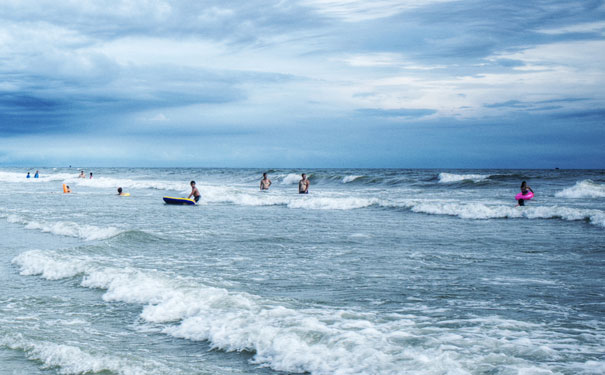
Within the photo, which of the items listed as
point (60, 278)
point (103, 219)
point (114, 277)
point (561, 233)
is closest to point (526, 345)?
point (114, 277)

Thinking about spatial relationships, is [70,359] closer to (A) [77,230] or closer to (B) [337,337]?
(B) [337,337]

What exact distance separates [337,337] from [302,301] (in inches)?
69.0

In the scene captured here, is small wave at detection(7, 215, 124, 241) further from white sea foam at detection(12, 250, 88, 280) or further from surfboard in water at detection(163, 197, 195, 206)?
surfboard in water at detection(163, 197, 195, 206)

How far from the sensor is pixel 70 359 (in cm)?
499

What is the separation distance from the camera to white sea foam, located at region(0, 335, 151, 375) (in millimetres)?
4758

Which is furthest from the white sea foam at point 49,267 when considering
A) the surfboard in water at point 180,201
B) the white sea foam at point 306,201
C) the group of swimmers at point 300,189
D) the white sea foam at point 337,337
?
the white sea foam at point 306,201

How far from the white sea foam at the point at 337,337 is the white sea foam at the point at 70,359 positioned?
14 millimetres

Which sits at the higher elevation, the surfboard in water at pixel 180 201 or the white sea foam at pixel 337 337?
the surfboard in water at pixel 180 201

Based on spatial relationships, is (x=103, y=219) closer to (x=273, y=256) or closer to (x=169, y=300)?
(x=273, y=256)

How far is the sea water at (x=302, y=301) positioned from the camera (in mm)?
4934

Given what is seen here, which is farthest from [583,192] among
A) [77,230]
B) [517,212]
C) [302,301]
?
[302,301]

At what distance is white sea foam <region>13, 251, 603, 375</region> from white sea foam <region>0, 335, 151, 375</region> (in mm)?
14

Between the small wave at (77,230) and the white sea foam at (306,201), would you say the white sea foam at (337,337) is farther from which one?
the white sea foam at (306,201)

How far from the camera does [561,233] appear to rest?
14.7 m
